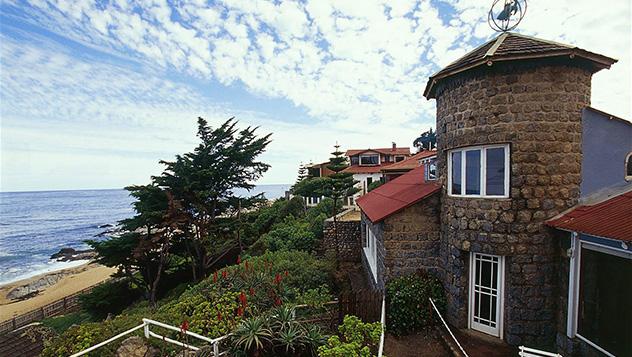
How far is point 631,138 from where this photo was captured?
239 inches

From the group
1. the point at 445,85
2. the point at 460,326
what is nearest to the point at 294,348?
the point at 460,326

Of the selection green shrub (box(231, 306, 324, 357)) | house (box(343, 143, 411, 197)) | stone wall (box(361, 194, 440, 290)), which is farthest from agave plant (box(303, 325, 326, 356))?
house (box(343, 143, 411, 197))

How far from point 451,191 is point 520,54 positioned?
3.28m

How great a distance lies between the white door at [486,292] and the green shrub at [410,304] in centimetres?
83

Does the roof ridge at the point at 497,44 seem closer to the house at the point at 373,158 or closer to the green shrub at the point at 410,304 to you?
the green shrub at the point at 410,304

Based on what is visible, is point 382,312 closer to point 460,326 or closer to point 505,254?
point 460,326

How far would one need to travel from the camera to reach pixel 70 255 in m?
39.9

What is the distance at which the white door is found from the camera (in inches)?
252

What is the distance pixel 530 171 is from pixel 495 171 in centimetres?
62

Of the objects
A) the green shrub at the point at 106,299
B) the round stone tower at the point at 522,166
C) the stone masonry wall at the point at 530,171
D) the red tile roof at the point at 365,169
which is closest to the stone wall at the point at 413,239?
the round stone tower at the point at 522,166

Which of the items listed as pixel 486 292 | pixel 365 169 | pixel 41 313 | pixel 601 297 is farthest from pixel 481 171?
pixel 365 169

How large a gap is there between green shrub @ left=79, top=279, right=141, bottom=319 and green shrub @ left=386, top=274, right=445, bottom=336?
51.6 ft

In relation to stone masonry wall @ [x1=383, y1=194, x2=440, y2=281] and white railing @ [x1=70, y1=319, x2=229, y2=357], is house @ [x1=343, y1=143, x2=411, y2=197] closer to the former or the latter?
stone masonry wall @ [x1=383, y1=194, x2=440, y2=281]

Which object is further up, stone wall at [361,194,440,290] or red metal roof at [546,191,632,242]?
red metal roof at [546,191,632,242]
